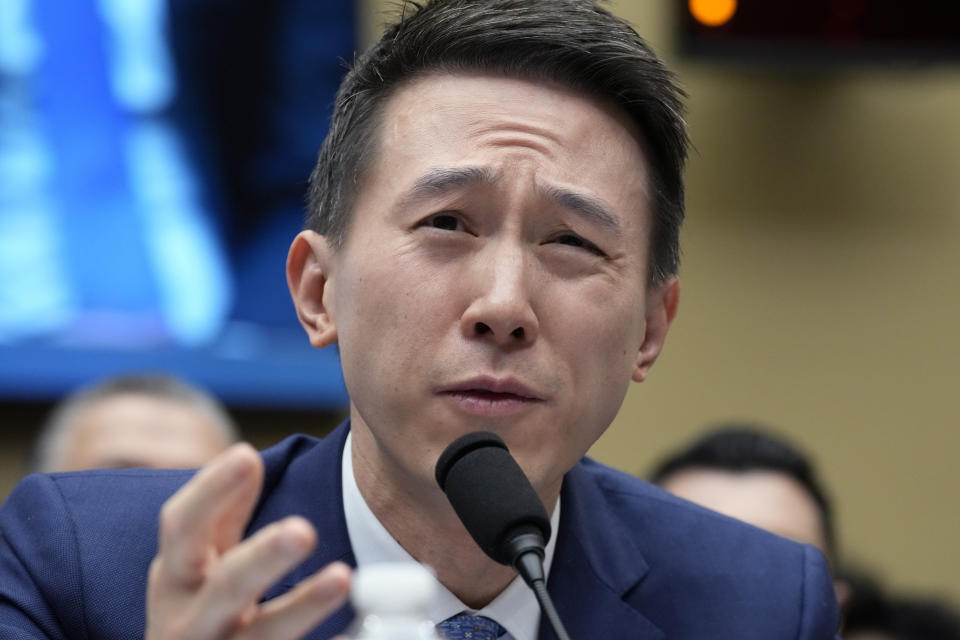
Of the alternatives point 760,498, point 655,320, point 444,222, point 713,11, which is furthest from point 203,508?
point 713,11

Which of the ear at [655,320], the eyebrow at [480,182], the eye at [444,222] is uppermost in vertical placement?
the eyebrow at [480,182]

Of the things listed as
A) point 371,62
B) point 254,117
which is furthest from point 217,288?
point 371,62

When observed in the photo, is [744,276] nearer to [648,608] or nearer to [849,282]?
[849,282]

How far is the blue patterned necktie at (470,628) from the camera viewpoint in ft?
6.10

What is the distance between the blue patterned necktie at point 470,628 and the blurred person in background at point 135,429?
4.27 ft

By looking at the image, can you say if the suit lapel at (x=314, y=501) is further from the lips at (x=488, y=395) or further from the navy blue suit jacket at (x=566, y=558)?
the lips at (x=488, y=395)

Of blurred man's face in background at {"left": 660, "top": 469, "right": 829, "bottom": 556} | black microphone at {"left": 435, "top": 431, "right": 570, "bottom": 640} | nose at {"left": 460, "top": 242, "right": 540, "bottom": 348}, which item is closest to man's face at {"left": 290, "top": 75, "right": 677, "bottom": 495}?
nose at {"left": 460, "top": 242, "right": 540, "bottom": 348}

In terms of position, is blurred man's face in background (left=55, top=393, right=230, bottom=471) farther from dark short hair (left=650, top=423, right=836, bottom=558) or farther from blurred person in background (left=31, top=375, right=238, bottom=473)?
dark short hair (left=650, top=423, right=836, bottom=558)

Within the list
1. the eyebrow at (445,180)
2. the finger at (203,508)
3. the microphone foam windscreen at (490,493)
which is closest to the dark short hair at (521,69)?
the eyebrow at (445,180)

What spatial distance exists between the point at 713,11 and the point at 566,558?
230 cm

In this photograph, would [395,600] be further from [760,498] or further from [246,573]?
[760,498]

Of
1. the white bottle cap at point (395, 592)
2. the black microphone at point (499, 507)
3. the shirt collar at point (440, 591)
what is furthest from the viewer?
the shirt collar at point (440, 591)

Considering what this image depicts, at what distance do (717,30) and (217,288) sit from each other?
1.64m

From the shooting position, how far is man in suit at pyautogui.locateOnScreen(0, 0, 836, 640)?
67.9 inches
